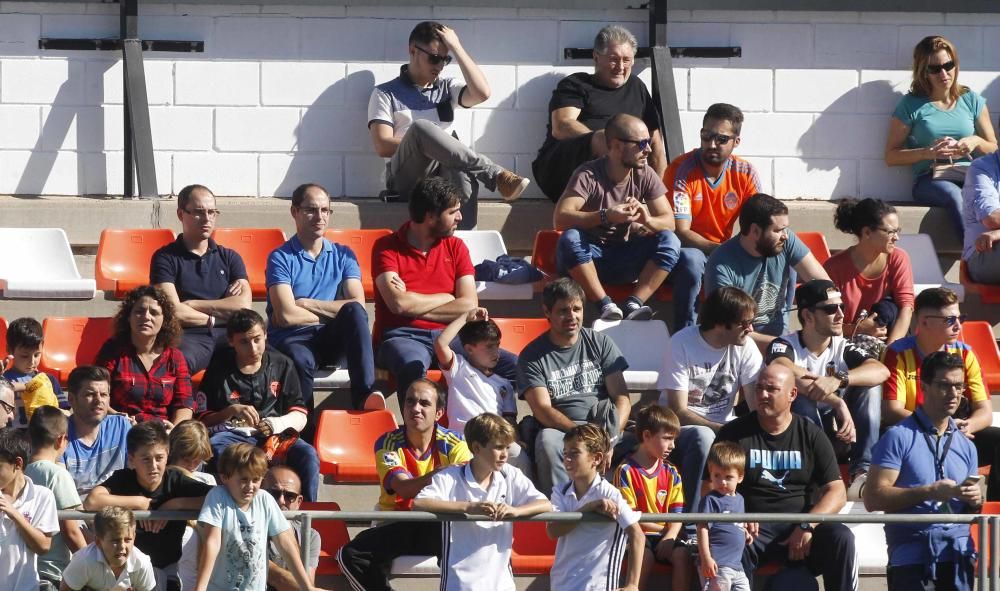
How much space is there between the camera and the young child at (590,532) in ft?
19.6

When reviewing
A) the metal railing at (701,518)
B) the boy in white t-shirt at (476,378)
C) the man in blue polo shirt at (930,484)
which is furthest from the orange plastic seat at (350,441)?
the man in blue polo shirt at (930,484)

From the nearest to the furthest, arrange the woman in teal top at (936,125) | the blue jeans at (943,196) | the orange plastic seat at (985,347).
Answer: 1. the orange plastic seat at (985,347)
2. the blue jeans at (943,196)
3. the woman in teal top at (936,125)

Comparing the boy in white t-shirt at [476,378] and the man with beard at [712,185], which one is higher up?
the man with beard at [712,185]

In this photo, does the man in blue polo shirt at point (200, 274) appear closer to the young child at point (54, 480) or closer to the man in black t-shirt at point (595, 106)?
the young child at point (54, 480)

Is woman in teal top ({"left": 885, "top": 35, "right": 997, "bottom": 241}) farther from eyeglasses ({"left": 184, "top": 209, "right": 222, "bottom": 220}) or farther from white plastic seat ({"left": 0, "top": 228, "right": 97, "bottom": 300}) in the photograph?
white plastic seat ({"left": 0, "top": 228, "right": 97, "bottom": 300})

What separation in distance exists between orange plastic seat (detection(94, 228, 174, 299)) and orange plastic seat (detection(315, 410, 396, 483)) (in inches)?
61.8

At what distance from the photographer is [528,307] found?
8461 millimetres

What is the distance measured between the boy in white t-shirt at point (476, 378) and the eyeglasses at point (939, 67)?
11.7 feet

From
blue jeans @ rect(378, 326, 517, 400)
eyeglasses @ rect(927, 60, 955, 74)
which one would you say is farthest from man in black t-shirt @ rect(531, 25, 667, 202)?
blue jeans @ rect(378, 326, 517, 400)

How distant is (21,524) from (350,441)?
1.72 meters

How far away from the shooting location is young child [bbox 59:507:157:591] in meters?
5.55

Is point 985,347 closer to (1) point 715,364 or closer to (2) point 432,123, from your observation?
(1) point 715,364

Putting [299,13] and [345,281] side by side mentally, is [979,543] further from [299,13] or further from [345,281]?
[299,13]

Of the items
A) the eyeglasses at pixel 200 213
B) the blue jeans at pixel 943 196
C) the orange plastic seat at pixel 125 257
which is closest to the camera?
the eyeglasses at pixel 200 213
